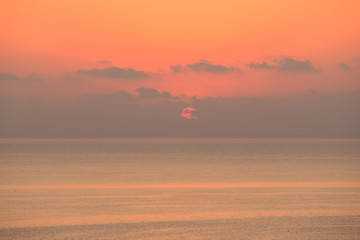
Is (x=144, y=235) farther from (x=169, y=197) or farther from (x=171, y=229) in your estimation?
(x=169, y=197)

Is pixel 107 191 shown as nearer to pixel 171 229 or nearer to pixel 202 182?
pixel 202 182

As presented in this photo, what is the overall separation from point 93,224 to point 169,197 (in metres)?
13.0

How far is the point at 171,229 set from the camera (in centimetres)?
2819

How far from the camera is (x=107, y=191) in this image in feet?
157

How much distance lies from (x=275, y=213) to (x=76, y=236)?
13146mm

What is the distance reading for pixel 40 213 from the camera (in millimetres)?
33750

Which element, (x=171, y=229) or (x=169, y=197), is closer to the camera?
(x=171, y=229)

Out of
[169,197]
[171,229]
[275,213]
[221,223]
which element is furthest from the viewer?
[169,197]

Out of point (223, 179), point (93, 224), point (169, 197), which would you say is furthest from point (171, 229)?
point (223, 179)

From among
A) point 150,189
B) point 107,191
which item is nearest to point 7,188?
point 107,191

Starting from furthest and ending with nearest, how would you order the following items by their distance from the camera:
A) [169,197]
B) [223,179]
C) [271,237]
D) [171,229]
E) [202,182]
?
1. [223,179]
2. [202,182]
3. [169,197]
4. [171,229]
5. [271,237]

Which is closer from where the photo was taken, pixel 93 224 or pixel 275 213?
pixel 93 224

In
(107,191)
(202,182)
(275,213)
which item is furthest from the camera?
(202,182)

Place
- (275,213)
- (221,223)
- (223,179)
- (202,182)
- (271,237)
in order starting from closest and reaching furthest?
(271,237), (221,223), (275,213), (202,182), (223,179)
